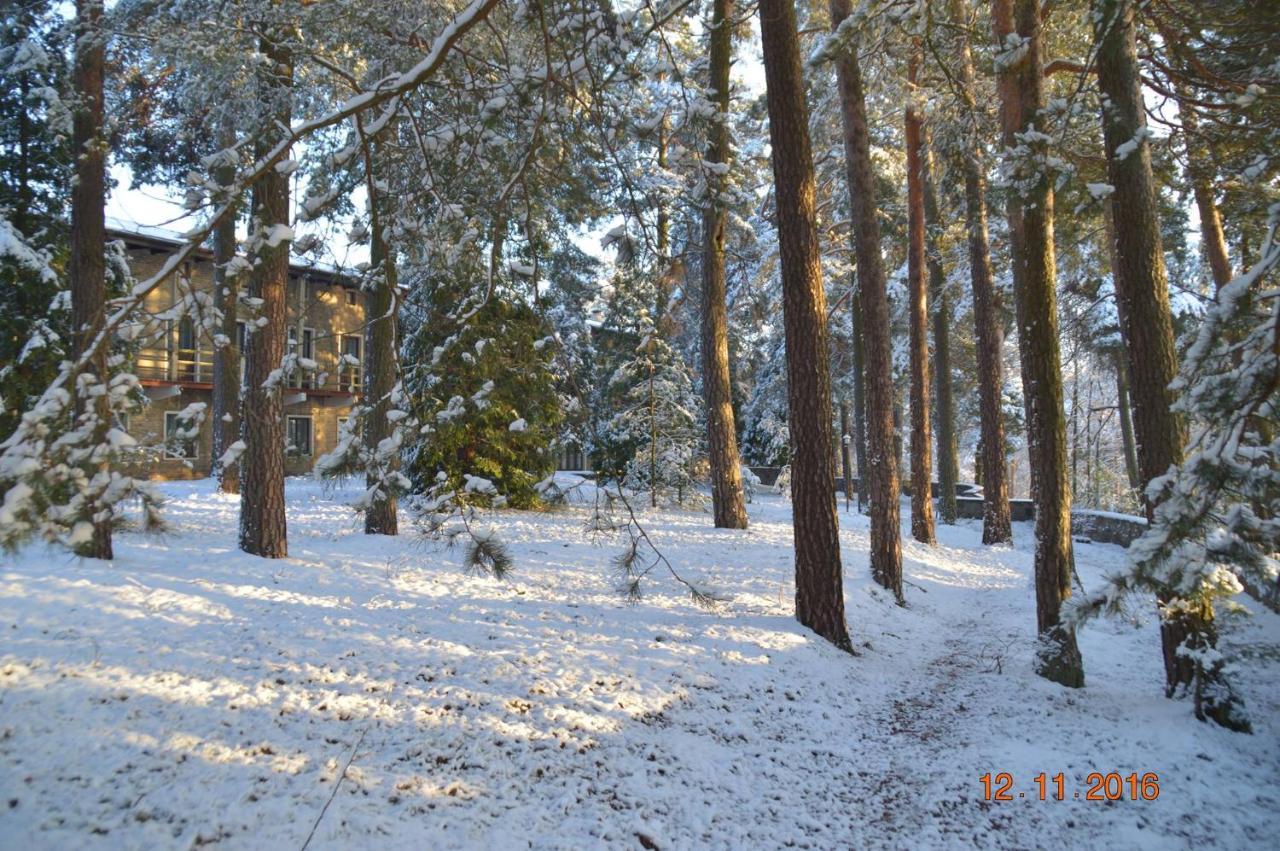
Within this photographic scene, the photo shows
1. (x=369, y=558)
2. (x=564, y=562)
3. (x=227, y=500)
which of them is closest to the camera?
(x=369, y=558)

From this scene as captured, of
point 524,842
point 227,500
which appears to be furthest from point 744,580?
point 227,500

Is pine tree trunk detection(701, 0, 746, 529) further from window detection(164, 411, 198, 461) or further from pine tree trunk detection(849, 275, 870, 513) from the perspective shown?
window detection(164, 411, 198, 461)

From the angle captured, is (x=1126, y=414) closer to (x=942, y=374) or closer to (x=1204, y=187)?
(x=942, y=374)

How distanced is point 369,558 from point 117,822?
4.99 meters

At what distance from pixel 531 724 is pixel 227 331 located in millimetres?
2913

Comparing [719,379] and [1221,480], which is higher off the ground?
[719,379]

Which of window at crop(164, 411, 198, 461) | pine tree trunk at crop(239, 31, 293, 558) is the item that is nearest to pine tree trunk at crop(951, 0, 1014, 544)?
pine tree trunk at crop(239, 31, 293, 558)

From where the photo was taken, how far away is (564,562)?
842 centimetres

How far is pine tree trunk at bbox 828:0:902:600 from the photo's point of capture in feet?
31.6

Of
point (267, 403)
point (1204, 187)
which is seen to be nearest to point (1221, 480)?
point (267, 403)

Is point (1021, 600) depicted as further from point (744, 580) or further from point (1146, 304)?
point (1146, 304)

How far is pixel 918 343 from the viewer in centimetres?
1366

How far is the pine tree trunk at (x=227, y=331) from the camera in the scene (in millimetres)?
2930
